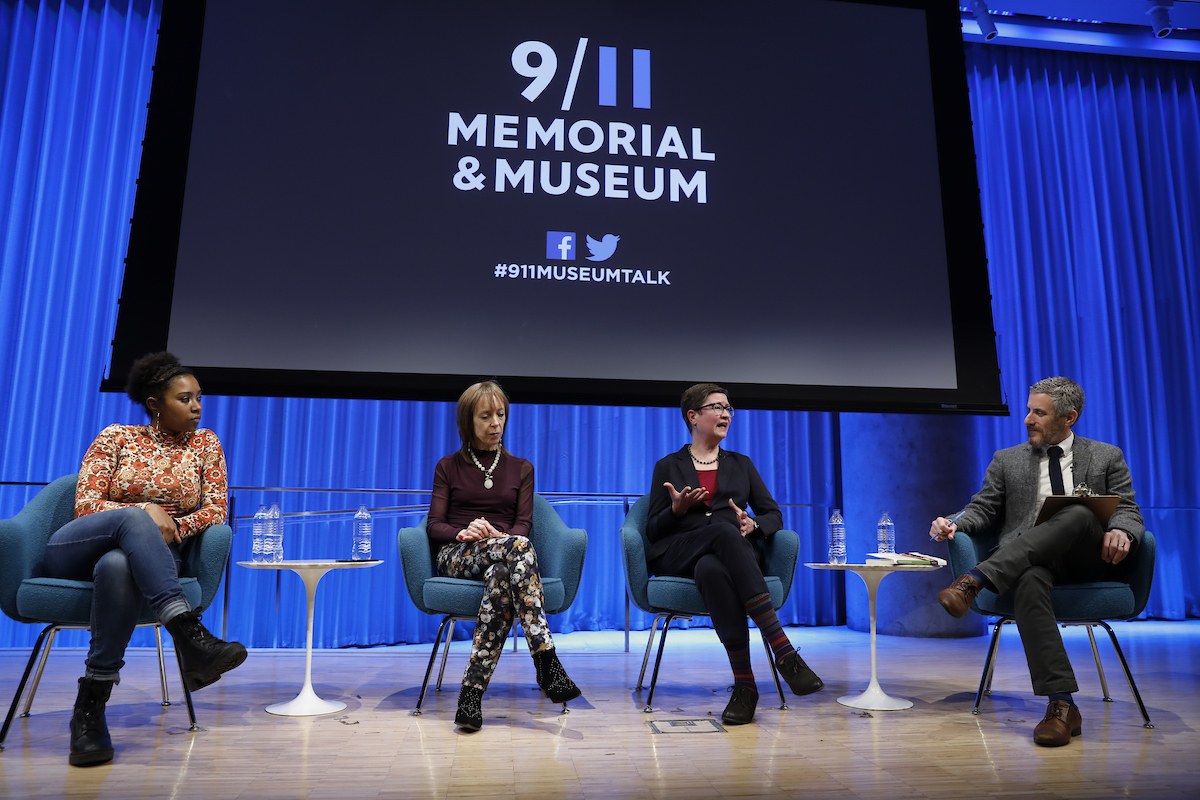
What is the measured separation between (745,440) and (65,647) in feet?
12.9

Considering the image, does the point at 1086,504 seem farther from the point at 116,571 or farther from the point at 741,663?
the point at 116,571

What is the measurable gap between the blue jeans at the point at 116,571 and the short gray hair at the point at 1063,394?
271cm

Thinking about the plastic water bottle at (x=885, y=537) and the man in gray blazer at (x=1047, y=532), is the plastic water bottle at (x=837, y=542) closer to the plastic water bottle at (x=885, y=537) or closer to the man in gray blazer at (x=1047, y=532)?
the plastic water bottle at (x=885, y=537)

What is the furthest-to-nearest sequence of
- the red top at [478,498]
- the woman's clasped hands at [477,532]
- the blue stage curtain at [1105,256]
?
1. the blue stage curtain at [1105,256]
2. the red top at [478,498]
3. the woman's clasped hands at [477,532]

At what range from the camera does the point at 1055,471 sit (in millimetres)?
2803

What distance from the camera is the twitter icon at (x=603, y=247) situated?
376cm

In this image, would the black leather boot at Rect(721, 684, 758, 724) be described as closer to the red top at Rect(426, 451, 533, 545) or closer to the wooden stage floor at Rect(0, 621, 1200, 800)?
the wooden stage floor at Rect(0, 621, 1200, 800)

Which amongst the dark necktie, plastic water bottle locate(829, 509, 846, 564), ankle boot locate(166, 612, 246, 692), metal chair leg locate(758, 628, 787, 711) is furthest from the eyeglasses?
ankle boot locate(166, 612, 246, 692)

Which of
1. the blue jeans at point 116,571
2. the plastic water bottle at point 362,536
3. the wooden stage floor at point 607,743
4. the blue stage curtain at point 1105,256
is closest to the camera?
the wooden stage floor at point 607,743

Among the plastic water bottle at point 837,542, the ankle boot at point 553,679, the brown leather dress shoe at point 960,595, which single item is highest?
the plastic water bottle at point 837,542

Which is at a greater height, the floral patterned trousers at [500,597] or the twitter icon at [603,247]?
the twitter icon at [603,247]

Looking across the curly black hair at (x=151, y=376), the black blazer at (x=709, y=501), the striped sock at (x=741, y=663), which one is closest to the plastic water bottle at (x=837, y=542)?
the black blazer at (x=709, y=501)

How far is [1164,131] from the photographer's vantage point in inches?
240

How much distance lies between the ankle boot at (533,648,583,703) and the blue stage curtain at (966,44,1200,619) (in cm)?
406
